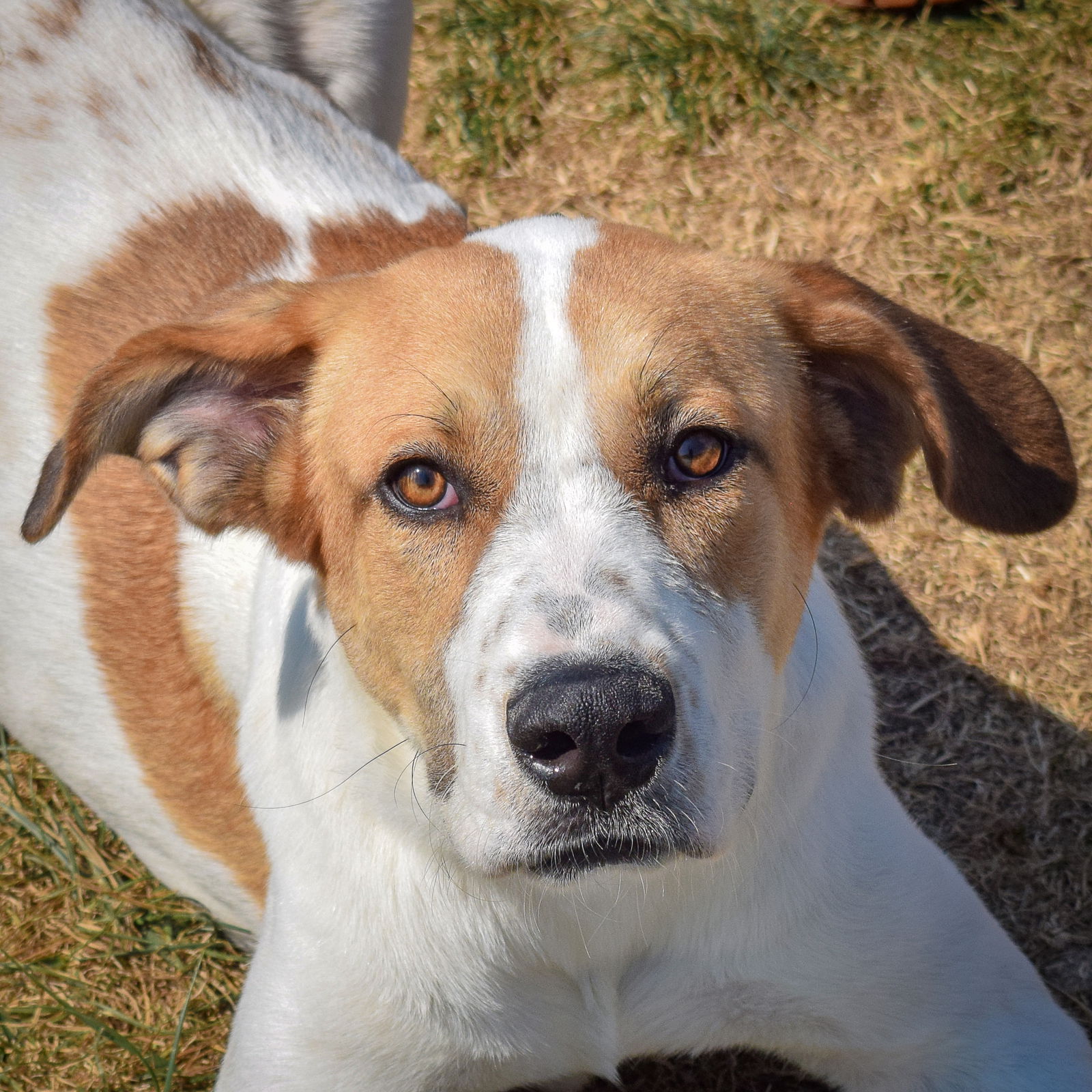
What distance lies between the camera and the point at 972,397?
8.30 ft

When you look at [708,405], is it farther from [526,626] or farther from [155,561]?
[155,561]

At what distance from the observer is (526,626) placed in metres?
2.09

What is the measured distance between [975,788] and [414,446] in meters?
2.42

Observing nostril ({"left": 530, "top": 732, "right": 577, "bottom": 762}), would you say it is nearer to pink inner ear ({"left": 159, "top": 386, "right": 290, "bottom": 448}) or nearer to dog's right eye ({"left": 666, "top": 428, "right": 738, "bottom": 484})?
dog's right eye ({"left": 666, "top": 428, "right": 738, "bottom": 484})

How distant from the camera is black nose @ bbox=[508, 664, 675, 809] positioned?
198 cm

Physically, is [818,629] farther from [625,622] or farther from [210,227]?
[210,227]

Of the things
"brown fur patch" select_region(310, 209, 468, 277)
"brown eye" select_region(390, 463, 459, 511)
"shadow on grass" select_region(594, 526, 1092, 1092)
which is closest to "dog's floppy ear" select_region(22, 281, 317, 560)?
"brown eye" select_region(390, 463, 459, 511)

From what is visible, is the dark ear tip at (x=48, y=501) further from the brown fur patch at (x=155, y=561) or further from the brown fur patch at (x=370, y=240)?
the brown fur patch at (x=370, y=240)

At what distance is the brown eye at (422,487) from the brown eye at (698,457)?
0.40 m

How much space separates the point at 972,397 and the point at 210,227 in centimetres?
207

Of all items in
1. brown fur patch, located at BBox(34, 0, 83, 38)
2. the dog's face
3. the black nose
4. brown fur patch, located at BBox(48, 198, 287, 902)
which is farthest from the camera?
brown fur patch, located at BBox(34, 0, 83, 38)

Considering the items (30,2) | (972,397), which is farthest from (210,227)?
(972,397)

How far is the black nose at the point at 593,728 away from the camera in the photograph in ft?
6.51

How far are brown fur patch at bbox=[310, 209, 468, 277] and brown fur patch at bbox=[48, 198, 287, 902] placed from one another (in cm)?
12
